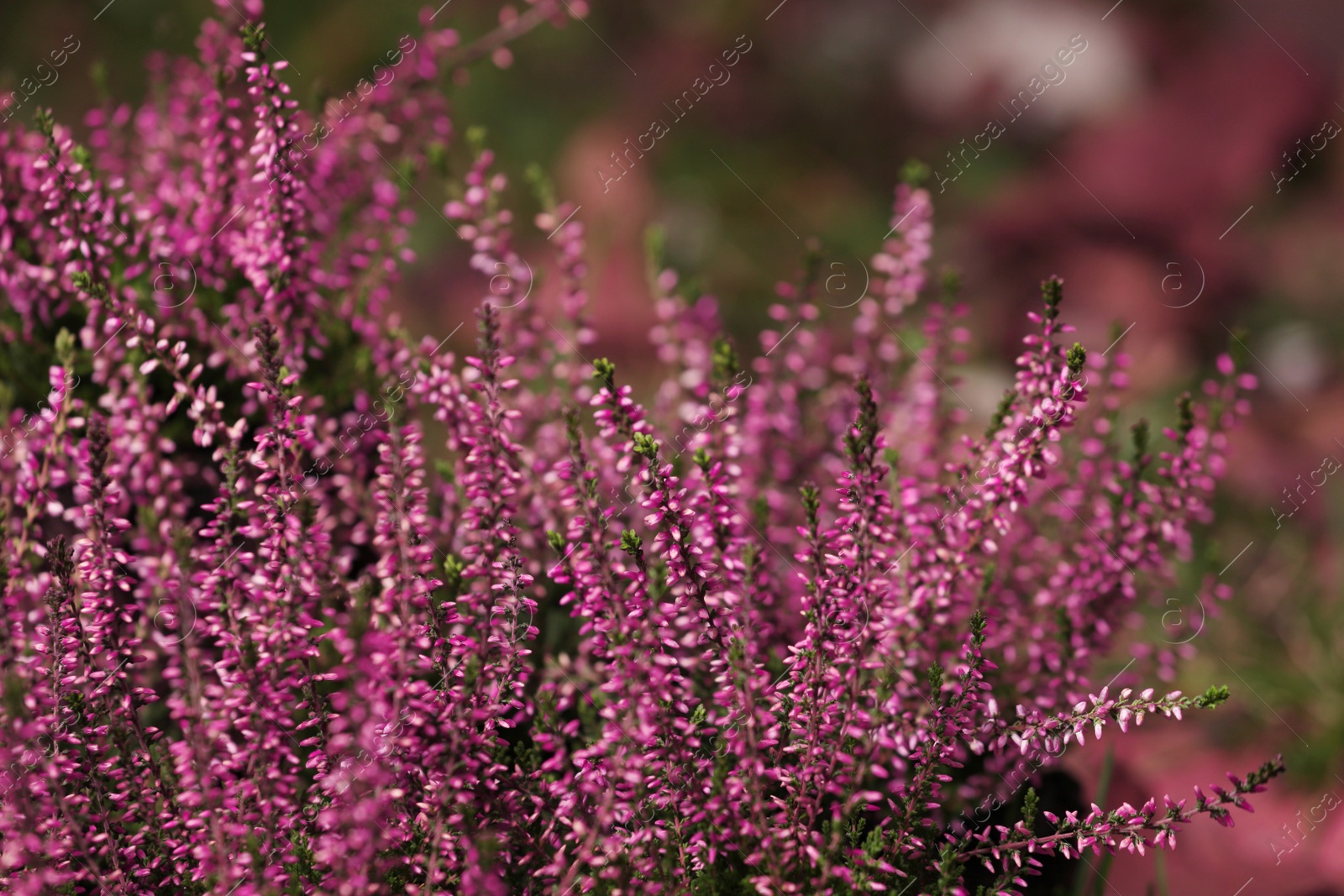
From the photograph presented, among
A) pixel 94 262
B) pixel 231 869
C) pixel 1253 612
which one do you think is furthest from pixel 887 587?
pixel 1253 612

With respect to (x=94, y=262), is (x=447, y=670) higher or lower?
lower

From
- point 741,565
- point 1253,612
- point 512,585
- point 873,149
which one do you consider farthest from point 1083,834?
point 873,149

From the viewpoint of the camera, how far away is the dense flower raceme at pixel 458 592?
131 cm

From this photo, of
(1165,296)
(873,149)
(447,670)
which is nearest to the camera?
(447,670)

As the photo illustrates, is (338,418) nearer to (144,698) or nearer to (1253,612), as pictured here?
(144,698)

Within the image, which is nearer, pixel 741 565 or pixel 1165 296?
pixel 741 565

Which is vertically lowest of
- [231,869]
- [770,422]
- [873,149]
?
[231,869]

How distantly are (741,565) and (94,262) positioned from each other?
3.77 ft

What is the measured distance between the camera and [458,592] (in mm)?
1495

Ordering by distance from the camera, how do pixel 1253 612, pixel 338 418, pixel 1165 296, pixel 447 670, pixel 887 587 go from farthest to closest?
pixel 1165 296 → pixel 1253 612 → pixel 338 418 → pixel 887 587 → pixel 447 670

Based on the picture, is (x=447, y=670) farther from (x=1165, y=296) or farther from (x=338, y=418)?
(x=1165, y=296)

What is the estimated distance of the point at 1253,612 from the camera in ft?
11.5

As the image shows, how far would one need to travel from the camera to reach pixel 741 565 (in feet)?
4.58

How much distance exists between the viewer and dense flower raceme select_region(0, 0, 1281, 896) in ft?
4.30
